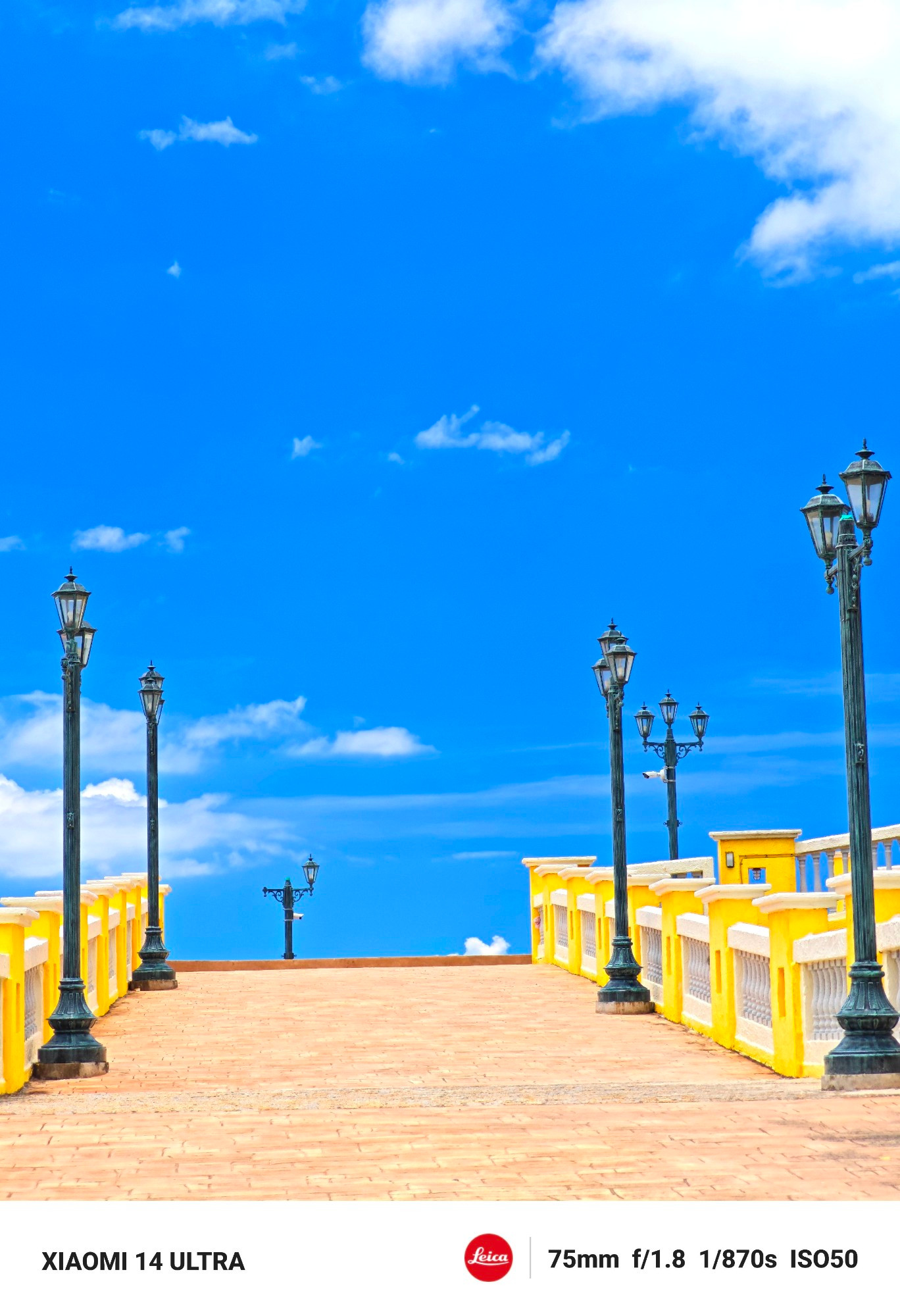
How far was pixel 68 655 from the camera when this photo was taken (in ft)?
60.1

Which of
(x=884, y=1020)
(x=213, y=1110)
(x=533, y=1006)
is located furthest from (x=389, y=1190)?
(x=533, y=1006)

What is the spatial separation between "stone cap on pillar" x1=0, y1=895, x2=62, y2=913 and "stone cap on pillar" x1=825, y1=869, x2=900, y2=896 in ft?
30.5

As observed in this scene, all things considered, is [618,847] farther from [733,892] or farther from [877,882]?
[877,882]

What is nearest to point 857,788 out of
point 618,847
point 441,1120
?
point 441,1120

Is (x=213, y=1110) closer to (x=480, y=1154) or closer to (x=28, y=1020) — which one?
(x=480, y=1154)

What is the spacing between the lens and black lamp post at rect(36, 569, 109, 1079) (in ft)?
56.3

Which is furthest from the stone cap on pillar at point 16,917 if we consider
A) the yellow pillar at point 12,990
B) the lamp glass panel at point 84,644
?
the lamp glass panel at point 84,644

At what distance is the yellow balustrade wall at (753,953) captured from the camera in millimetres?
15242

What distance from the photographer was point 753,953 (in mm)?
16938

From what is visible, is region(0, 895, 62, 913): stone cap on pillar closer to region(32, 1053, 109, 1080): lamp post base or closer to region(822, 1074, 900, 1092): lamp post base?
region(32, 1053, 109, 1080): lamp post base
